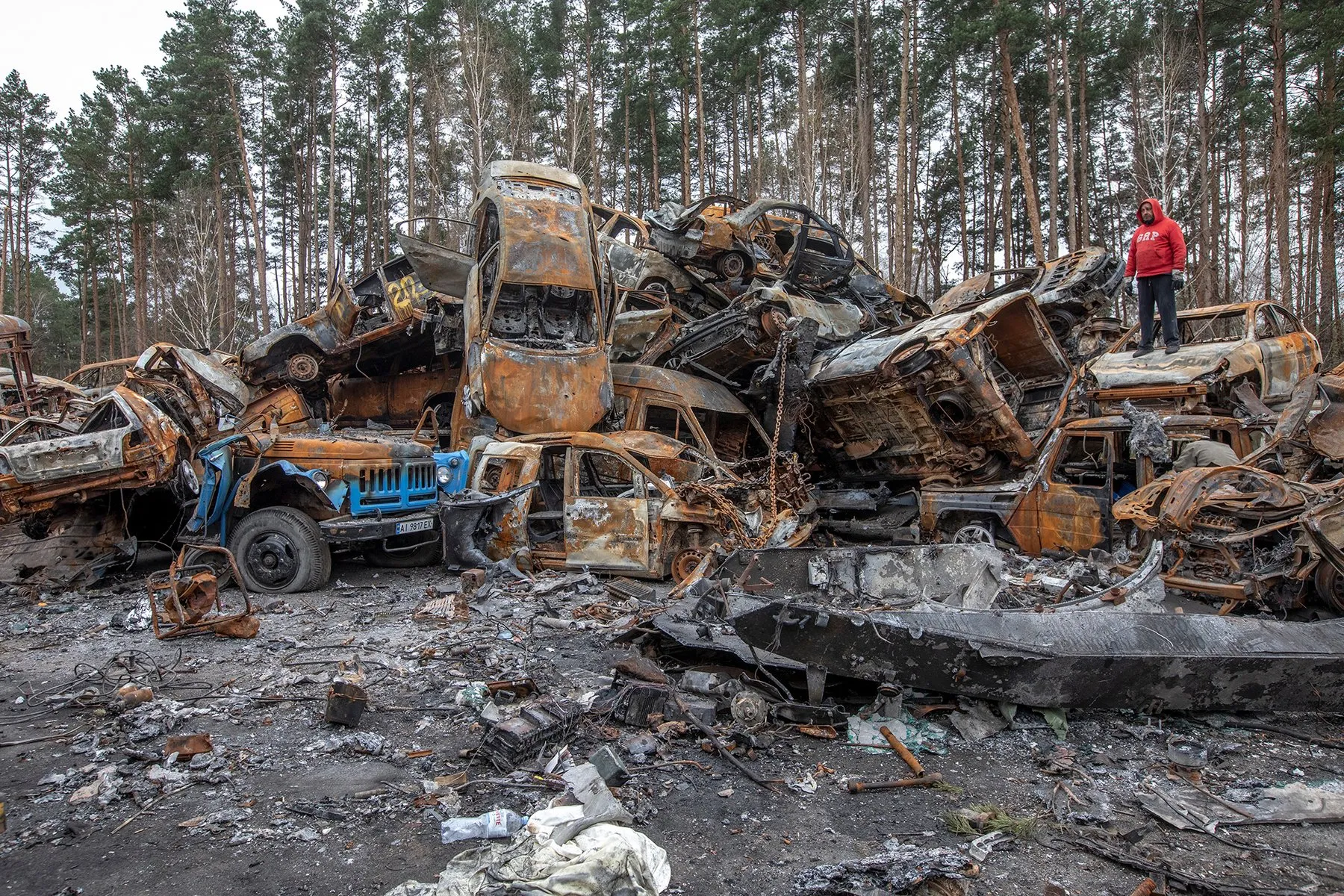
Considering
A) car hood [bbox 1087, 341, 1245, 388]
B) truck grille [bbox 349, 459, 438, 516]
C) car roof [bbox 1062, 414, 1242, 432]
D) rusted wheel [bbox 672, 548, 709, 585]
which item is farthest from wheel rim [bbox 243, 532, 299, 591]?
car hood [bbox 1087, 341, 1245, 388]

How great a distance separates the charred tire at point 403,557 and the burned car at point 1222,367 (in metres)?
7.16

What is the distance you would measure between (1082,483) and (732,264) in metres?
7.41

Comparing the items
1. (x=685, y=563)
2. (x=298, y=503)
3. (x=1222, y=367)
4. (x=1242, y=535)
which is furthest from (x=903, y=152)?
(x=298, y=503)

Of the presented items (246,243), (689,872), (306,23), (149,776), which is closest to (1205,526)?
(689,872)

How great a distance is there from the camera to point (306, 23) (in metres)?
23.9

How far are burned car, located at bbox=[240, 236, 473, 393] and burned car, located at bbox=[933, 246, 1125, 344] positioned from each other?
8.09 m

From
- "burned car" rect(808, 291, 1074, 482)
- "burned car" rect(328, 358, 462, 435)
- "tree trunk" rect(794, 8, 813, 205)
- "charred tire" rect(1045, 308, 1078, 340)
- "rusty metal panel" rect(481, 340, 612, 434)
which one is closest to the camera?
"burned car" rect(808, 291, 1074, 482)

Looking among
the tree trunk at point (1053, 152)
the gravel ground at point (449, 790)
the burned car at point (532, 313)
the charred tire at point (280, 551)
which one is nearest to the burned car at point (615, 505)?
the burned car at point (532, 313)

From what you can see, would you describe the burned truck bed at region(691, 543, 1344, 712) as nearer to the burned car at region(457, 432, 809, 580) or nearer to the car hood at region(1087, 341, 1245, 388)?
the burned car at region(457, 432, 809, 580)

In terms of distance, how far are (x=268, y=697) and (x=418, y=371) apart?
29.3ft

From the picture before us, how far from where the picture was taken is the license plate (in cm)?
752

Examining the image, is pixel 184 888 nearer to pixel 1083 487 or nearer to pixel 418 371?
pixel 1083 487

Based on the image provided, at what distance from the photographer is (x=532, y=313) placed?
9.66 metres

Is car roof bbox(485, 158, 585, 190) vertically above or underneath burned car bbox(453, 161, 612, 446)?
above
